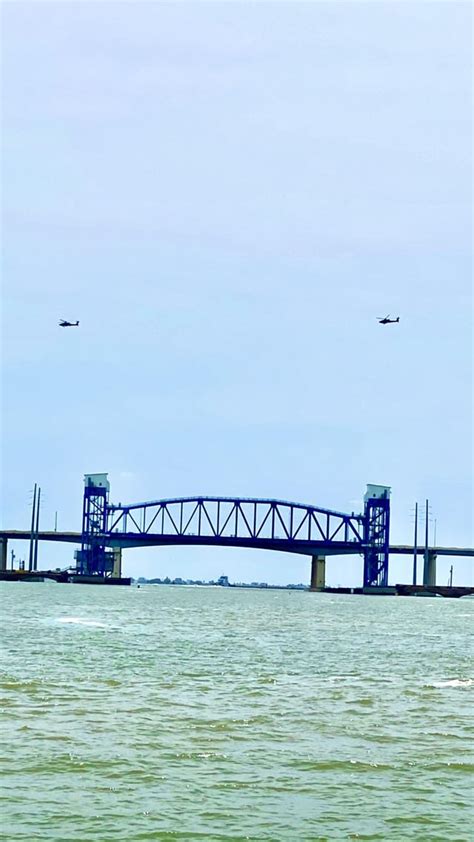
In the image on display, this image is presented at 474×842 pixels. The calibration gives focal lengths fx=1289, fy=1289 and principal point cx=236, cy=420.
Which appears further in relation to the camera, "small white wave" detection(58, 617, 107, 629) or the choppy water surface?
"small white wave" detection(58, 617, 107, 629)

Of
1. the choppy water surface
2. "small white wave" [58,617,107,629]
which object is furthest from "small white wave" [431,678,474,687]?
"small white wave" [58,617,107,629]

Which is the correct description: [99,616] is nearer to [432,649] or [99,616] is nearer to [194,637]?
[194,637]

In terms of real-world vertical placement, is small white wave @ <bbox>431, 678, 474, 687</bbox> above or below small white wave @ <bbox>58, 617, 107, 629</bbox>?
above

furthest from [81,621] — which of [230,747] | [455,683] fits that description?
[230,747]

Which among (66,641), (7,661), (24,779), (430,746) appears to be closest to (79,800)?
(24,779)

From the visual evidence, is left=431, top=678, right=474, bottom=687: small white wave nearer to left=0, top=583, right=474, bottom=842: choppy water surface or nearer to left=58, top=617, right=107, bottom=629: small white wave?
left=0, top=583, right=474, bottom=842: choppy water surface
